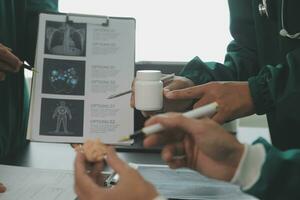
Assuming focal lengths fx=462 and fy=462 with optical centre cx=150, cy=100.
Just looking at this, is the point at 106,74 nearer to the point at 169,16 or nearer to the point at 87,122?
the point at 87,122

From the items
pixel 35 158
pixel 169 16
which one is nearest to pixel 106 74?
pixel 35 158

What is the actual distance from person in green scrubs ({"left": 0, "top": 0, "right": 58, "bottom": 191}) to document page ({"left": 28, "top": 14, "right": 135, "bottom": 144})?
97 millimetres

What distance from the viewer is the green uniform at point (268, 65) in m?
0.96

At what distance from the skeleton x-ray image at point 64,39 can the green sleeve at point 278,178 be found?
0.68m

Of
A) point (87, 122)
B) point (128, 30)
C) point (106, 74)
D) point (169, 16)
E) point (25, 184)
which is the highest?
point (169, 16)

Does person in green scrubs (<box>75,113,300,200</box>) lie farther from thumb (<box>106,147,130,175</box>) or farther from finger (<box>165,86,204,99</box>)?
finger (<box>165,86,204,99</box>)

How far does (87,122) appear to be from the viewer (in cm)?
126

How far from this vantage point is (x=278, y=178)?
2.36ft

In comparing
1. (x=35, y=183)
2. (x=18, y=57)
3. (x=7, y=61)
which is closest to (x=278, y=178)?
(x=35, y=183)

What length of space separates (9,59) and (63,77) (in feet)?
0.68

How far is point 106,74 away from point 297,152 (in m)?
0.65

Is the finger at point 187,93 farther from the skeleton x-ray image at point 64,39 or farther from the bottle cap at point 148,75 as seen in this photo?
the skeleton x-ray image at point 64,39

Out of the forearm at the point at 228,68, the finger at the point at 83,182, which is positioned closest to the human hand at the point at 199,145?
the finger at the point at 83,182

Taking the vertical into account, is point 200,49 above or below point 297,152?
above
